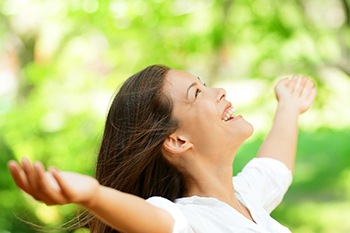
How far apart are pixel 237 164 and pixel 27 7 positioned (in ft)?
5.79

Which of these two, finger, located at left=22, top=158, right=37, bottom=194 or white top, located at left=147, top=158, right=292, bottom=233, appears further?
white top, located at left=147, top=158, right=292, bottom=233

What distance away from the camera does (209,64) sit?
701cm

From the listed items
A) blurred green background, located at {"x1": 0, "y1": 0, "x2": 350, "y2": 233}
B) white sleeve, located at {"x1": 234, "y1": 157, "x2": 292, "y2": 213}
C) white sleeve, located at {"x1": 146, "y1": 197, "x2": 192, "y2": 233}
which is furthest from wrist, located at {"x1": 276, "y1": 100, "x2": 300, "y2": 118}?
blurred green background, located at {"x1": 0, "y1": 0, "x2": 350, "y2": 233}

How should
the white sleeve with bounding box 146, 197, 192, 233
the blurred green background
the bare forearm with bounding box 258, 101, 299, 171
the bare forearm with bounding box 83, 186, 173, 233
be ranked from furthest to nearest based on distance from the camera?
the blurred green background
the bare forearm with bounding box 258, 101, 299, 171
the white sleeve with bounding box 146, 197, 192, 233
the bare forearm with bounding box 83, 186, 173, 233

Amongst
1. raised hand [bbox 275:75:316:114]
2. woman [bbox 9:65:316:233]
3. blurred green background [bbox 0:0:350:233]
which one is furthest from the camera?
blurred green background [bbox 0:0:350:233]

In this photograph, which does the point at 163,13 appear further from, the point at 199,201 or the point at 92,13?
the point at 199,201

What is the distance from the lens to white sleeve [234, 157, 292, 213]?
2.46m

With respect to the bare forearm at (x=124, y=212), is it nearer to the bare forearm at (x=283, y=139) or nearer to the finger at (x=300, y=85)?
the bare forearm at (x=283, y=139)

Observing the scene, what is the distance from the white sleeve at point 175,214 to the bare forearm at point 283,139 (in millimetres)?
714

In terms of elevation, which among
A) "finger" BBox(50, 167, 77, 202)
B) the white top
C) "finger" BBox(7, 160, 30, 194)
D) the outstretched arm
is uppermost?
the outstretched arm

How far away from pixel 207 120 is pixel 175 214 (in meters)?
0.31

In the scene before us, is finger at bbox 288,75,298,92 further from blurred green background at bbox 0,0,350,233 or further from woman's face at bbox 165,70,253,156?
blurred green background at bbox 0,0,350,233

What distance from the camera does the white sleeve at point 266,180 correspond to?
8.07ft

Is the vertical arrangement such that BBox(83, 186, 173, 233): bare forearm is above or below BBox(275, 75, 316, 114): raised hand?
below
